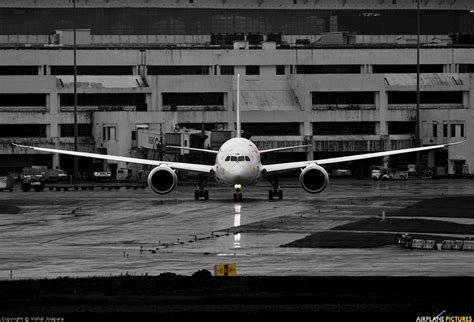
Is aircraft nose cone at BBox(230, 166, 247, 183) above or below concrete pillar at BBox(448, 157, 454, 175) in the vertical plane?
above

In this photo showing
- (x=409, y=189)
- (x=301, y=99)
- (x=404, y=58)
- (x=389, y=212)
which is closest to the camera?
(x=389, y=212)

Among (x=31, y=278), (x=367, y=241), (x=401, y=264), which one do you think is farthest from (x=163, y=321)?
(x=367, y=241)

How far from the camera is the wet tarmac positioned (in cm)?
4600

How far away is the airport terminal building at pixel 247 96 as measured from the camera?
137 metres

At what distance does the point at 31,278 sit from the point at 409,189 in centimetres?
6466

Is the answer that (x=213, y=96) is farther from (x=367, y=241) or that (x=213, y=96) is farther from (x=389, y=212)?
(x=367, y=241)

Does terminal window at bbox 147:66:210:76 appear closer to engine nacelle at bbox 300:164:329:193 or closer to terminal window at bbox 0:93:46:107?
terminal window at bbox 0:93:46:107

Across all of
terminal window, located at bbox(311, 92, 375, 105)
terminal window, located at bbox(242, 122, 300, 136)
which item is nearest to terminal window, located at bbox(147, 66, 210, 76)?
terminal window, located at bbox(242, 122, 300, 136)

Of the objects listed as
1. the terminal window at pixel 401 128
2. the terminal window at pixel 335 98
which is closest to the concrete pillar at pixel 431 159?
the terminal window at pixel 401 128

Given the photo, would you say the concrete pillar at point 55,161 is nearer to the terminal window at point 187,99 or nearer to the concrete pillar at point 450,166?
the terminal window at point 187,99

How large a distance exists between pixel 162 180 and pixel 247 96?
58114mm

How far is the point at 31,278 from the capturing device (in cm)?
4259

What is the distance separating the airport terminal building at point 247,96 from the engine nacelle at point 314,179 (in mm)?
39429

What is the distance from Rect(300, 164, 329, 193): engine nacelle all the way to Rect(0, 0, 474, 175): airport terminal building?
129ft
